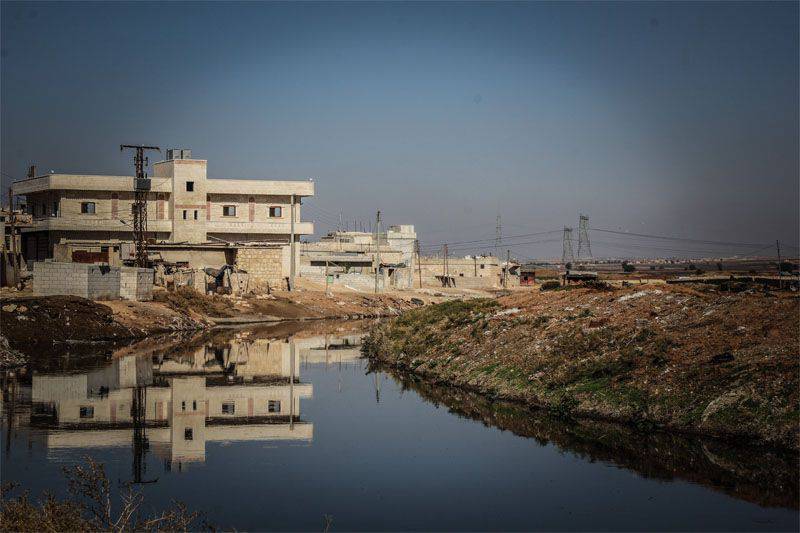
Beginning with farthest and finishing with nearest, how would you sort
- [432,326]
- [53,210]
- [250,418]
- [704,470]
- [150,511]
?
[53,210], [432,326], [250,418], [704,470], [150,511]

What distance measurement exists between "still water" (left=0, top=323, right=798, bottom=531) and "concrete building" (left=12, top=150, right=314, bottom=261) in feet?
Result: 132

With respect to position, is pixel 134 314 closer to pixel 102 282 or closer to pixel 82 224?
pixel 102 282

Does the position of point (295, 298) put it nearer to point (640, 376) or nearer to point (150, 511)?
point (640, 376)

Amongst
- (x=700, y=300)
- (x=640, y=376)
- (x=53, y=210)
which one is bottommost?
(x=640, y=376)

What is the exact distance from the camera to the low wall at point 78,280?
49031 mm

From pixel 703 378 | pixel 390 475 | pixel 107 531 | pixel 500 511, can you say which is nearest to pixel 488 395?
pixel 703 378

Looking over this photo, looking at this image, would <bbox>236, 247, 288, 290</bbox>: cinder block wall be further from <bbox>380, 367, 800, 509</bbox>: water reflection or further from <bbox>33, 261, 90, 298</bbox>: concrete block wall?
<bbox>380, 367, 800, 509</bbox>: water reflection

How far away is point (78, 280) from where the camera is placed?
49.8 m

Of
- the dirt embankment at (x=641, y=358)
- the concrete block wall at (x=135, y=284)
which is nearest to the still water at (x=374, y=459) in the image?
the dirt embankment at (x=641, y=358)

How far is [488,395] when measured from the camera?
27.4m

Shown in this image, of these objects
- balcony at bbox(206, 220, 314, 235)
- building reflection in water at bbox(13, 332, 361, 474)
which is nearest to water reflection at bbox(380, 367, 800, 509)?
building reflection in water at bbox(13, 332, 361, 474)

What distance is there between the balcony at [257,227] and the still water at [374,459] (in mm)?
40528

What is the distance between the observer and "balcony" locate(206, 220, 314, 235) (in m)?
71.6

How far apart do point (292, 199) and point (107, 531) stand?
60.8 m
